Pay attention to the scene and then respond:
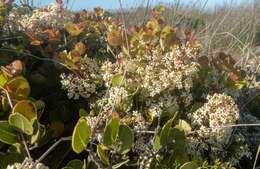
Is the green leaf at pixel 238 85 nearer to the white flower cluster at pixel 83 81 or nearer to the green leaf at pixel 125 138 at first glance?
the white flower cluster at pixel 83 81

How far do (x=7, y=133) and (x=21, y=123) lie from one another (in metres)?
0.04

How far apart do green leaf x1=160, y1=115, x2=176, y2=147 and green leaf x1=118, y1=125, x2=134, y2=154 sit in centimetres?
8

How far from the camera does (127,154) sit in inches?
44.4

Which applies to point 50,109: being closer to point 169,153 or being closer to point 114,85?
point 114,85

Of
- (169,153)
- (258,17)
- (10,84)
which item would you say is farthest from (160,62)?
(258,17)

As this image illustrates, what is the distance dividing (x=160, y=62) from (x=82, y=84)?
20cm

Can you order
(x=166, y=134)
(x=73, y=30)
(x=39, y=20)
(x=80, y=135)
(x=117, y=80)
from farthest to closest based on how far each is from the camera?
(x=39, y=20) < (x=73, y=30) < (x=117, y=80) < (x=166, y=134) < (x=80, y=135)

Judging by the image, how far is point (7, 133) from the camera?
1044 mm

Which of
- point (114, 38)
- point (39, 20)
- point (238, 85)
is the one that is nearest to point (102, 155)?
point (114, 38)

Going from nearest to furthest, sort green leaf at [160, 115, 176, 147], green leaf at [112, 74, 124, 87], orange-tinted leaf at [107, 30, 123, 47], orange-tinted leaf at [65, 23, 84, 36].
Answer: green leaf at [160, 115, 176, 147]
green leaf at [112, 74, 124, 87]
orange-tinted leaf at [107, 30, 123, 47]
orange-tinted leaf at [65, 23, 84, 36]

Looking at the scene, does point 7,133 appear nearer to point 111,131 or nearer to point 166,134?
point 111,131

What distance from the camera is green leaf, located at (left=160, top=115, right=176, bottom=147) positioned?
1081 millimetres

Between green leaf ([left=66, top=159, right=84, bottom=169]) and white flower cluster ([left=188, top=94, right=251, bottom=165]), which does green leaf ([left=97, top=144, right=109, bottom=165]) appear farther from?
white flower cluster ([left=188, top=94, right=251, bottom=165])

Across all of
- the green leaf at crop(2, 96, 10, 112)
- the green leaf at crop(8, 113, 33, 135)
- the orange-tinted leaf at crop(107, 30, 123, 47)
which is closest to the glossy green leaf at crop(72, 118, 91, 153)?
the green leaf at crop(8, 113, 33, 135)
